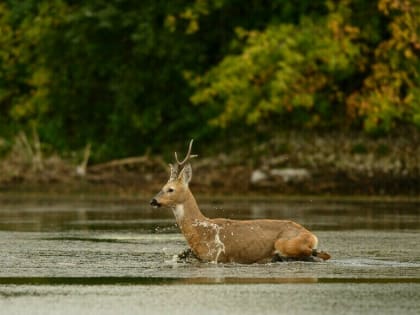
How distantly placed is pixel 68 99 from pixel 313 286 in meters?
28.9

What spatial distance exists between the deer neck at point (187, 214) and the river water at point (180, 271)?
19.7 inches

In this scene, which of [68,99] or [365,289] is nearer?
[365,289]

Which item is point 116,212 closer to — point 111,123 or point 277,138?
point 277,138

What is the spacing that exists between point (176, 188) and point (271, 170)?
18222 millimetres

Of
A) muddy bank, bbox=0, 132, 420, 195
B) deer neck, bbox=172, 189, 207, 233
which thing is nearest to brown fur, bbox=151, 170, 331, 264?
deer neck, bbox=172, 189, 207, 233

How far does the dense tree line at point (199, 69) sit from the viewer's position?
37.7 metres

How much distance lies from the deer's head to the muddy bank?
15.9 m

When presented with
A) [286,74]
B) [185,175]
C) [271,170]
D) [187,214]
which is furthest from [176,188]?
[271,170]

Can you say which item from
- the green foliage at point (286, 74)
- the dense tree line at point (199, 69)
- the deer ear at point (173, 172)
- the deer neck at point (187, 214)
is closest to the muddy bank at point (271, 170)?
the dense tree line at point (199, 69)

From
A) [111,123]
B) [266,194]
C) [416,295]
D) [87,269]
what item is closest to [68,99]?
[111,123]

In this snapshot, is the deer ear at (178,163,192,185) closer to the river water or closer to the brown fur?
the brown fur

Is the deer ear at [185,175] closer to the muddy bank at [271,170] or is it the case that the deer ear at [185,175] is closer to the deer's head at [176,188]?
the deer's head at [176,188]

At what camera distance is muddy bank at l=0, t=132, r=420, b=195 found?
36.5m

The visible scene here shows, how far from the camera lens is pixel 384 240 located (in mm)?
22453
